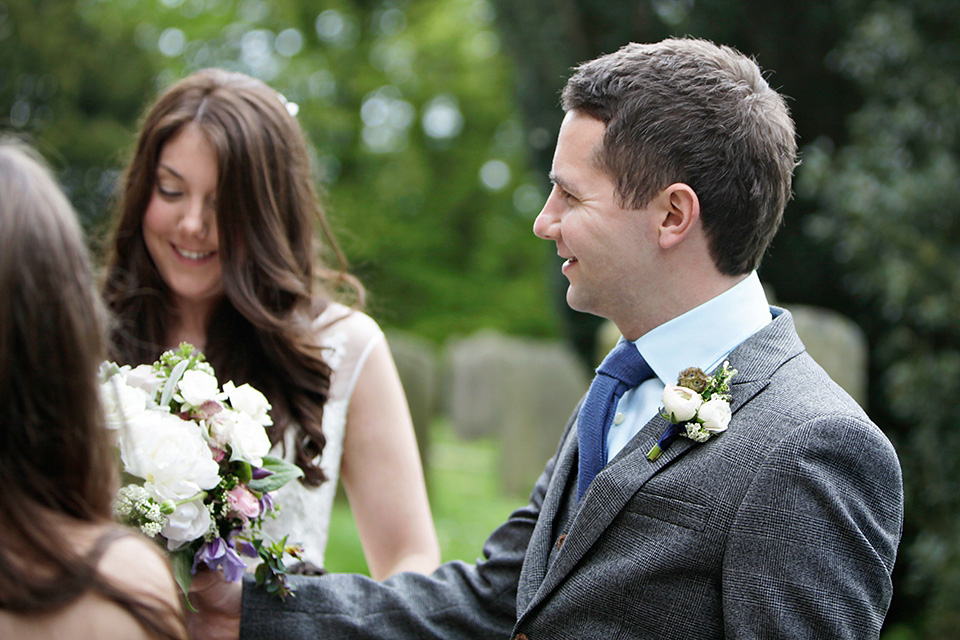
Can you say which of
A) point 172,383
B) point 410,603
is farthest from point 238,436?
point 410,603

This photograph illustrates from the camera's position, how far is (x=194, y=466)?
236cm

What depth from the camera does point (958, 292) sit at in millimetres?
5980

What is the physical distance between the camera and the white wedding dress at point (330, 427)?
133 inches

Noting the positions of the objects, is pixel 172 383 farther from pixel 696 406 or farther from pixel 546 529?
pixel 696 406

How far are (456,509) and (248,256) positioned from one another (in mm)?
8416

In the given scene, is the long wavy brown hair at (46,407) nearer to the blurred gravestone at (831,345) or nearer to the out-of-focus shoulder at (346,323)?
the out-of-focus shoulder at (346,323)

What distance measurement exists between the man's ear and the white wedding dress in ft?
4.81

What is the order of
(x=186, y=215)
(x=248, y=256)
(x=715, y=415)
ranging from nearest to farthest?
(x=715, y=415)
(x=186, y=215)
(x=248, y=256)

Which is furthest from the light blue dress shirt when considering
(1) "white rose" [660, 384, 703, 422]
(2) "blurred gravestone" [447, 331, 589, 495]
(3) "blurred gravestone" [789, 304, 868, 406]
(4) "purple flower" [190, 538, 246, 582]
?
(2) "blurred gravestone" [447, 331, 589, 495]

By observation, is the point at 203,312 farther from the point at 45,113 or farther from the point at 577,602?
the point at 45,113

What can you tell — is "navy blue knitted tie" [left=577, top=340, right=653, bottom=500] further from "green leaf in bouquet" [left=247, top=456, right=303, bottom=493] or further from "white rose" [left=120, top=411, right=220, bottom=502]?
"white rose" [left=120, top=411, right=220, bottom=502]

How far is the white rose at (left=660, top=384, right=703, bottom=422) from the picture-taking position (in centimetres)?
220

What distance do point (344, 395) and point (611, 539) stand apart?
4.76 feet

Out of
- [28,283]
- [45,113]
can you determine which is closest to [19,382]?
[28,283]
